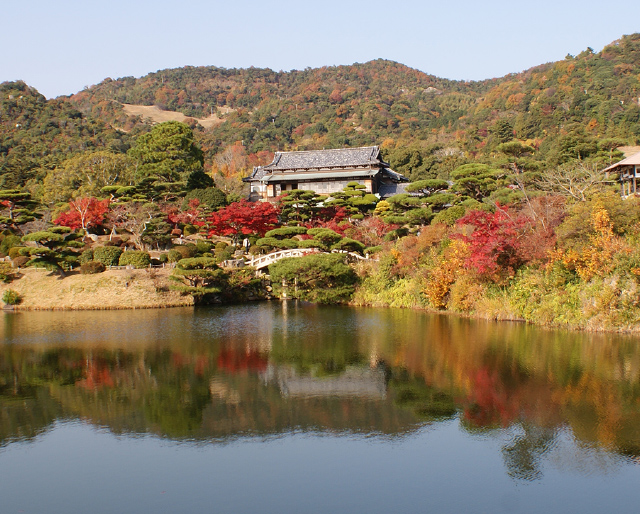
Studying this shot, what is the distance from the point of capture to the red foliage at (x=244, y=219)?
1384 inches

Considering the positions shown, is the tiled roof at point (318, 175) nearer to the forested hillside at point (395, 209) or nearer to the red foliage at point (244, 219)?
the forested hillside at point (395, 209)

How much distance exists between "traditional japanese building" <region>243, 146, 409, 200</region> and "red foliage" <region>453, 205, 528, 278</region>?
1843cm

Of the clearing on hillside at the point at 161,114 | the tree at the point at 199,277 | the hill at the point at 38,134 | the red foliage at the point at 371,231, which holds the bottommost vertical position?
the tree at the point at 199,277

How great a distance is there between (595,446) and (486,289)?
A: 13339 millimetres

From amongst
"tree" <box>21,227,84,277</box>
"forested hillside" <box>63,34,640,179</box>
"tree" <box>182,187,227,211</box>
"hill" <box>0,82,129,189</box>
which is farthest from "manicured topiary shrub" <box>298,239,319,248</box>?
"hill" <box>0,82,129,189</box>

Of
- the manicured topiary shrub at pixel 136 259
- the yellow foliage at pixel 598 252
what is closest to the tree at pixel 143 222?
the manicured topiary shrub at pixel 136 259

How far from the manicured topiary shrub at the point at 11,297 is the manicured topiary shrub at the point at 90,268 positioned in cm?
331

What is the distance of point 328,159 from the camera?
45.6 meters

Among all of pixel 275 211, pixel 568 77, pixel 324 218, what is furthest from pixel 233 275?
pixel 568 77

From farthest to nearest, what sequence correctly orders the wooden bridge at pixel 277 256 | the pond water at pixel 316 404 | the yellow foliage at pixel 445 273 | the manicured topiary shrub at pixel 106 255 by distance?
the manicured topiary shrub at pixel 106 255 < the wooden bridge at pixel 277 256 < the yellow foliage at pixel 445 273 < the pond water at pixel 316 404

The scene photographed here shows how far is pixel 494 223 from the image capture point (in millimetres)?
25000

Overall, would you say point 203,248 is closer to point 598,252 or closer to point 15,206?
point 15,206

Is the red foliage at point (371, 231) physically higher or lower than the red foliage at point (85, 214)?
lower

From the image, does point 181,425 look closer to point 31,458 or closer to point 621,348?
point 31,458
